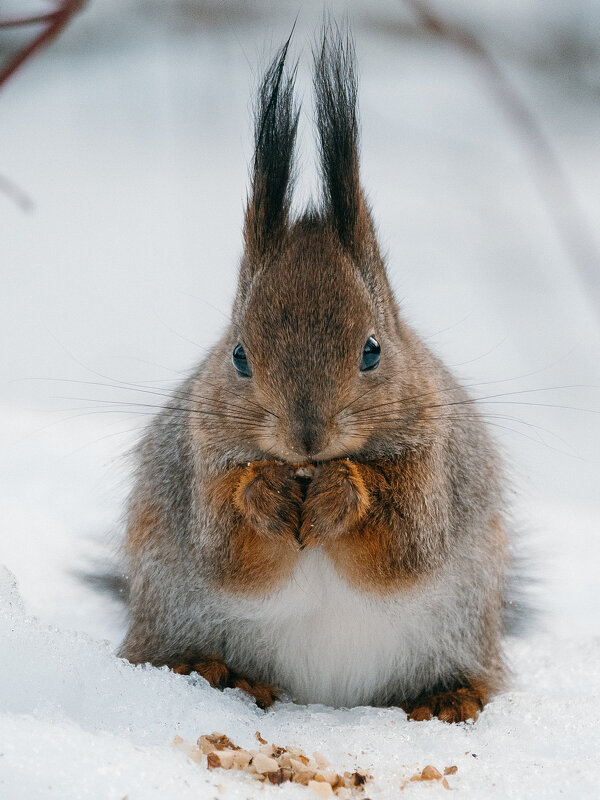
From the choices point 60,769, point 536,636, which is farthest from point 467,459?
point 60,769

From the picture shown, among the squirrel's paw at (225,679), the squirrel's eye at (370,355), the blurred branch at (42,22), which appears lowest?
the squirrel's paw at (225,679)

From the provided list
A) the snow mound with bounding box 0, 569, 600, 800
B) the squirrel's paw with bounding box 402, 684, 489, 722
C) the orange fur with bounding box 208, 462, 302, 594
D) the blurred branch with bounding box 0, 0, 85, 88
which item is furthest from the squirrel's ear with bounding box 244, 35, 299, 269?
the blurred branch with bounding box 0, 0, 85, 88

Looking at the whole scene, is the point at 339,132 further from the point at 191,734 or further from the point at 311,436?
the point at 191,734

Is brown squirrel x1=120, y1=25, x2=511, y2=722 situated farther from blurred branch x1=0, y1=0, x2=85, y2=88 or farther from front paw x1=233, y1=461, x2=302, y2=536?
blurred branch x1=0, y1=0, x2=85, y2=88

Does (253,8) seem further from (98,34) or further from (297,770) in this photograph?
(297,770)

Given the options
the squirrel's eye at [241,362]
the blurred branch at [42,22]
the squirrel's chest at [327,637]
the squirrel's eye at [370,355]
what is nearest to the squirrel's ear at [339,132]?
the squirrel's eye at [370,355]

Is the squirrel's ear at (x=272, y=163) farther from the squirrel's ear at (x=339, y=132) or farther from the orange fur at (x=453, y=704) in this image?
the orange fur at (x=453, y=704)
